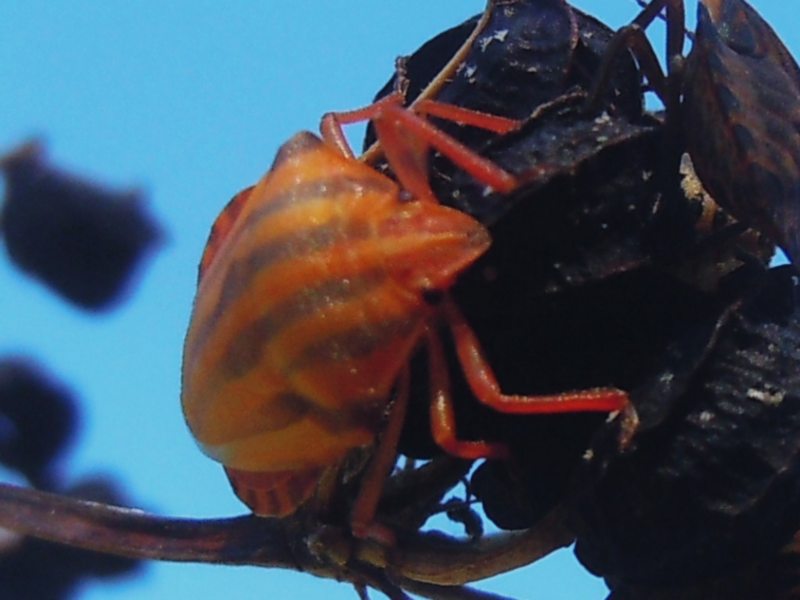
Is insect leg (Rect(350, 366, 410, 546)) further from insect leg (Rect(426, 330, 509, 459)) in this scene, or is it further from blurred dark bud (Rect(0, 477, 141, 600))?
blurred dark bud (Rect(0, 477, 141, 600))

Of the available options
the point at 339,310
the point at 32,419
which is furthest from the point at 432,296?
the point at 32,419

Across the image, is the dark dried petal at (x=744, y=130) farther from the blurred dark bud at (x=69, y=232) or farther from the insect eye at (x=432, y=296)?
the blurred dark bud at (x=69, y=232)

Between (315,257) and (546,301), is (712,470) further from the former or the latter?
(315,257)

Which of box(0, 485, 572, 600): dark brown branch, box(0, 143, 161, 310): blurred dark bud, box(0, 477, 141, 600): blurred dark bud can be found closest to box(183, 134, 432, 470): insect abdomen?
box(0, 485, 572, 600): dark brown branch

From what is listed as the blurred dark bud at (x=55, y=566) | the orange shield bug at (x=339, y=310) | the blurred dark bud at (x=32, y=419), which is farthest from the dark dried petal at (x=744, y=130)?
the blurred dark bud at (x=32, y=419)

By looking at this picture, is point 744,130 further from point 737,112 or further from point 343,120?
point 343,120

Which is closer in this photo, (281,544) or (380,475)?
(380,475)
